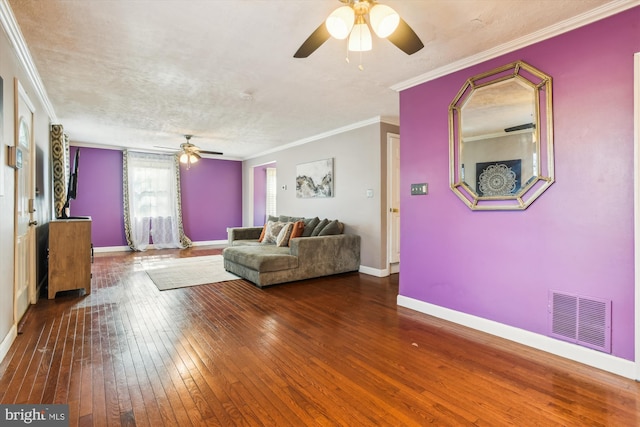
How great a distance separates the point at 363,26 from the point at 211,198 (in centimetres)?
774

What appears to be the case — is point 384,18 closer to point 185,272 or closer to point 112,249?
point 185,272

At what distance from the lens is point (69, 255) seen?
12.3 ft

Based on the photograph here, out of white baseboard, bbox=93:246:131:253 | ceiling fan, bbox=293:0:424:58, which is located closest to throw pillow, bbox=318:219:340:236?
ceiling fan, bbox=293:0:424:58

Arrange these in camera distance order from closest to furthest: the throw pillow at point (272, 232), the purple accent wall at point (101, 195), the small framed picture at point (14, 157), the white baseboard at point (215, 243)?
the small framed picture at point (14, 157), the throw pillow at point (272, 232), the purple accent wall at point (101, 195), the white baseboard at point (215, 243)

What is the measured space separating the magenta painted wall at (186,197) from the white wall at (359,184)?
3.40 meters

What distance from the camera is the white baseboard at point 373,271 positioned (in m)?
4.84

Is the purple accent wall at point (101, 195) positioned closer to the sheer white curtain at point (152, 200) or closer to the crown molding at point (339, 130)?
the sheer white curtain at point (152, 200)

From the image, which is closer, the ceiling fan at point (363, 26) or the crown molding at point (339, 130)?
the ceiling fan at point (363, 26)

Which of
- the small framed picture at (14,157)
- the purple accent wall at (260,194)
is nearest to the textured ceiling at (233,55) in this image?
the small framed picture at (14,157)

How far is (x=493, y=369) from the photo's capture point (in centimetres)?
212

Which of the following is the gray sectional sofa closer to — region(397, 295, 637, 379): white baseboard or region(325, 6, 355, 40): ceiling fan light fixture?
region(397, 295, 637, 379): white baseboard

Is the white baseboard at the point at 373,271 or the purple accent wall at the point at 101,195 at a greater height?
the purple accent wall at the point at 101,195

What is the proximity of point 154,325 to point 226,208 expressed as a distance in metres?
6.36

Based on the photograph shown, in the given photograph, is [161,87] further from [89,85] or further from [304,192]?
[304,192]
